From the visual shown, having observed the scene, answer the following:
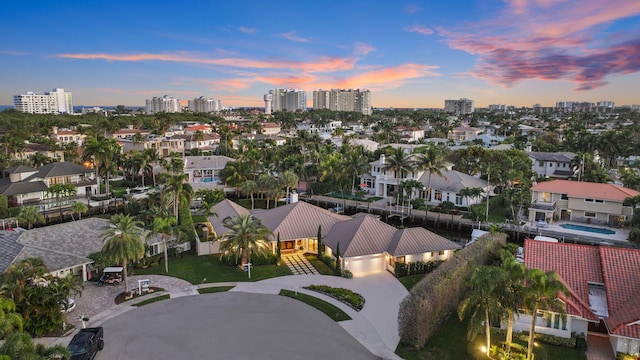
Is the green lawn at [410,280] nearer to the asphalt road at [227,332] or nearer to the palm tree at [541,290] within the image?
the asphalt road at [227,332]

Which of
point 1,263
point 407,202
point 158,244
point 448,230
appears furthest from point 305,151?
point 1,263

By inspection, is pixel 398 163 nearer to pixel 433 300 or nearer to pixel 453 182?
pixel 453 182

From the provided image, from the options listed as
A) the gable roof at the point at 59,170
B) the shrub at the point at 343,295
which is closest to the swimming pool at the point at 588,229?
the shrub at the point at 343,295

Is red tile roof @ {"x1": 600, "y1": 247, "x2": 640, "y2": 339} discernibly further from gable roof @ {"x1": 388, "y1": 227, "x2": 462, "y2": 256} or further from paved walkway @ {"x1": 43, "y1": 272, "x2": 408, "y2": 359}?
gable roof @ {"x1": 388, "y1": 227, "x2": 462, "y2": 256}

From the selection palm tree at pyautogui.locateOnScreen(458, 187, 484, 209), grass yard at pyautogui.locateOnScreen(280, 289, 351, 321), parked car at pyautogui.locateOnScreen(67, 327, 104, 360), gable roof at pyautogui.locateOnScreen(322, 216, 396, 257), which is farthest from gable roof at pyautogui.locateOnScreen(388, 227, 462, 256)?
parked car at pyautogui.locateOnScreen(67, 327, 104, 360)

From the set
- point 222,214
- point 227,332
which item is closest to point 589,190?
point 222,214
